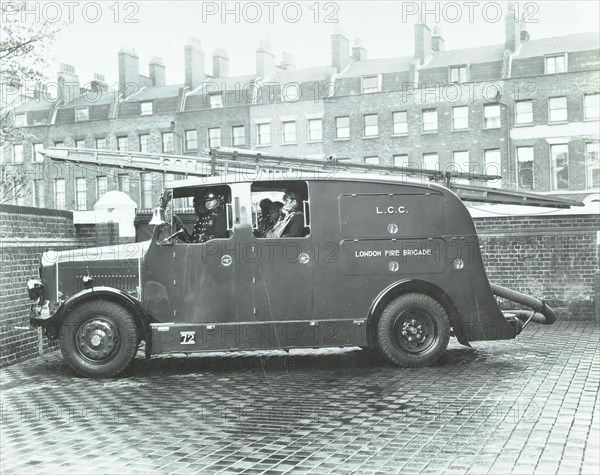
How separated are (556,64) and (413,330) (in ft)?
121

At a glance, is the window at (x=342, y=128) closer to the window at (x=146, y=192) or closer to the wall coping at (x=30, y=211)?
the window at (x=146, y=192)

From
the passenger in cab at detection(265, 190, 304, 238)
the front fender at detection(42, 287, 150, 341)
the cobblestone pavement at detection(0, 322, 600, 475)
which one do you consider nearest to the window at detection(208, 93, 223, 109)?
the cobblestone pavement at detection(0, 322, 600, 475)

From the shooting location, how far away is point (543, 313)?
1109 centimetres

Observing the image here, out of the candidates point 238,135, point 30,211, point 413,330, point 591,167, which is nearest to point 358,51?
point 238,135

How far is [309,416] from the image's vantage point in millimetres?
7000

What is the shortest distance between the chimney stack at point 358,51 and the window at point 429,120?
8.59 m

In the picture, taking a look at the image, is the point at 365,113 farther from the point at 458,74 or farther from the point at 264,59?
the point at 264,59

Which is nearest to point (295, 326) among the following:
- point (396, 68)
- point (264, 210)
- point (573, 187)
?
point (264, 210)

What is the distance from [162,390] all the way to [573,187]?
3491cm

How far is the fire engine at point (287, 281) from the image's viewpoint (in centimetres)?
930

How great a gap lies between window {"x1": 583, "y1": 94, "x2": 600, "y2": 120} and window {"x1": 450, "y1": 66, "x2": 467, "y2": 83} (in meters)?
7.43

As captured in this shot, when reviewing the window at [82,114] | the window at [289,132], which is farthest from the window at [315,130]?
the window at [82,114]

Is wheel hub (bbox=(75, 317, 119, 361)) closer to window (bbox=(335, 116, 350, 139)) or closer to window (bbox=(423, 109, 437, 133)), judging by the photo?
window (bbox=(423, 109, 437, 133))

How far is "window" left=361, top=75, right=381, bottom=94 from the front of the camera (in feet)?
155
